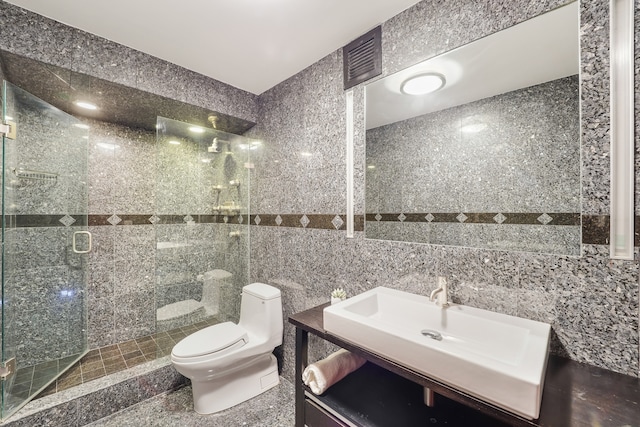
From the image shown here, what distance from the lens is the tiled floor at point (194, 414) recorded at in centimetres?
174

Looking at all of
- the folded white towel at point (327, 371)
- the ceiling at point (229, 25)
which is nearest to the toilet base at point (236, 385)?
the folded white towel at point (327, 371)

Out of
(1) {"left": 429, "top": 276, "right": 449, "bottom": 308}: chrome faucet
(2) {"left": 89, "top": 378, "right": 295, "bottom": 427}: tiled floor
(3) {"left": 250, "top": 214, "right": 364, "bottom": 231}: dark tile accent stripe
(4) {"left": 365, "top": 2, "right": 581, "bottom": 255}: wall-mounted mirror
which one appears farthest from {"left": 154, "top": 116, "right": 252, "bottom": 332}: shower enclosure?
(1) {"left": 429, "top": 276, "right": 449, "bottom": 308}: chrome faucet

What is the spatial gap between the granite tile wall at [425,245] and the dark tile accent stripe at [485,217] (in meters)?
0.09

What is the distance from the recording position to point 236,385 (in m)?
1.93

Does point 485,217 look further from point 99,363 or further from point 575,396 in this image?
point 99,363

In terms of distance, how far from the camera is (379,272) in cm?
160

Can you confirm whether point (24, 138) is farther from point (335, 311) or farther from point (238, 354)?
point (335, 311)

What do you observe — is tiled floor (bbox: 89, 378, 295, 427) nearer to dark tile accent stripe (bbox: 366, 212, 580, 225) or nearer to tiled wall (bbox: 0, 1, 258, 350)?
tiled wall (bbox: 0, 1, 258, 350)

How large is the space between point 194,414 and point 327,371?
124 cm

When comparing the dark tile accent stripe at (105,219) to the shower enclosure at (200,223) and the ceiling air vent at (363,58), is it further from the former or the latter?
the ceiling air vent at (363,58)

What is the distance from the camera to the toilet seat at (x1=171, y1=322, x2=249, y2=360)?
5.69 feet

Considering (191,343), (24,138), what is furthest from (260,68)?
(191,343)

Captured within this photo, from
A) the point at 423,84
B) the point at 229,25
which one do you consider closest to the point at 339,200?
the point at 423,84

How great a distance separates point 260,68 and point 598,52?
1927 millimetres
